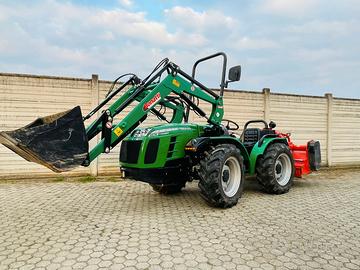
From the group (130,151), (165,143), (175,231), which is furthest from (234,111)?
(175,231)

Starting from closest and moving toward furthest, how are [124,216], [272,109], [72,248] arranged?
[72,248] → [124,216] → [272,109]

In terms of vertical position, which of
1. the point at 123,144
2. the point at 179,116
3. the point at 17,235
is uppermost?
the point at 179,116

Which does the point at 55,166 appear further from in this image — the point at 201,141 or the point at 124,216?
the point at 201,141

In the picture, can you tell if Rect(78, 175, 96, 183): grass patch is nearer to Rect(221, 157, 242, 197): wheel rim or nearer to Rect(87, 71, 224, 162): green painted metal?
Rect(87, 71, 224, 162): green painted metal

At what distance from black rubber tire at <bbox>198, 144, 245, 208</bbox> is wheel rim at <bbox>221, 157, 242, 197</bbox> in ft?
0.73

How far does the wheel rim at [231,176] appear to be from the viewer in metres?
5.32

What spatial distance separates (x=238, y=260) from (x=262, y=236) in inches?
31.4

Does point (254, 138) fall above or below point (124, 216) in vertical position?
above

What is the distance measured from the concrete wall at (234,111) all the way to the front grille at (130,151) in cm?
352

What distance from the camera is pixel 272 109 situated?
10.2 m

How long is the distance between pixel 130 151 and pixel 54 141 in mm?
1397

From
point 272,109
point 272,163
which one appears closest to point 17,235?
point 272,163

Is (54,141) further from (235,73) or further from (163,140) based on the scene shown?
(235,73)

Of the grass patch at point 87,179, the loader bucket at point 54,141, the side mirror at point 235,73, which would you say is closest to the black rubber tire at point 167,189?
the side mirror at point 235,73
